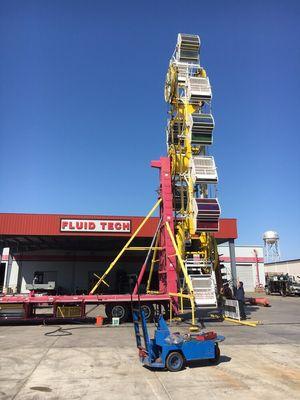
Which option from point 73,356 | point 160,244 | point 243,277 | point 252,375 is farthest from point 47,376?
point 243,277

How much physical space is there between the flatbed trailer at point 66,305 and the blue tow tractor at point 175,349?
8186 mm

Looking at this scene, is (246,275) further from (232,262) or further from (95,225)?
(95,225)

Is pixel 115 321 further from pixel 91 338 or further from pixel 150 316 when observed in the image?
pixel 91 338

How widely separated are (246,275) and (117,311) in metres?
41.2

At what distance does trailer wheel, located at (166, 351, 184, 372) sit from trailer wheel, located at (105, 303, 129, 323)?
9.95m

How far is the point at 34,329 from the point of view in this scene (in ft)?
53.4

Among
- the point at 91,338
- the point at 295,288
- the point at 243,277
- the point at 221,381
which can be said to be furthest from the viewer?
the point at 243,277

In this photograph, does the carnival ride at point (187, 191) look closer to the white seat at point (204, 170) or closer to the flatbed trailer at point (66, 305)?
the white seat at point (204, 170)

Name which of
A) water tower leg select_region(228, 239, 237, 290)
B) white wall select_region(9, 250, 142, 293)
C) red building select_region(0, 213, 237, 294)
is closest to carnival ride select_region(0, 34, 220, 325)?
water tower leg select_region(228, 239, 237, 290)

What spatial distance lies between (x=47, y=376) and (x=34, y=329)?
8.50 meters

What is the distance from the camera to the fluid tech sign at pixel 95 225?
96.8 ft

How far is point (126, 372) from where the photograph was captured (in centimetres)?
877

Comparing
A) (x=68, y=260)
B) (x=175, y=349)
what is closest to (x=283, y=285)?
(x=68, y=260)

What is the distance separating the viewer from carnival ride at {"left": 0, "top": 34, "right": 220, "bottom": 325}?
18.1m
